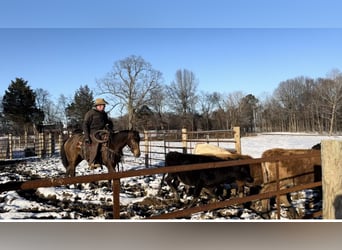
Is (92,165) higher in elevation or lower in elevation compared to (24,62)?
lower

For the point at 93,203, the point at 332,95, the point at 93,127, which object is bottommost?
the point at 93,203

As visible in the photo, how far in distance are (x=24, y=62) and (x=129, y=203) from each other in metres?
3.92

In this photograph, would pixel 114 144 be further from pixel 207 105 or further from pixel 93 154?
pixel 207 105

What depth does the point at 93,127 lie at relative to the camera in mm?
4504

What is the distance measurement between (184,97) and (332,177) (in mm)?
5272

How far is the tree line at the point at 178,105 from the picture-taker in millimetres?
6660

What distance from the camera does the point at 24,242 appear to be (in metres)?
1.96

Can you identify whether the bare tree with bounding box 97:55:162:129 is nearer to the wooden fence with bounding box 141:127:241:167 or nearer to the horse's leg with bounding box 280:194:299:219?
the wooden fence with bounding box 141:127:241:167

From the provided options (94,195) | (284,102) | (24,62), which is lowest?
(94,195)

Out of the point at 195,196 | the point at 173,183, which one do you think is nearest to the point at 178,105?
the point at 173,183

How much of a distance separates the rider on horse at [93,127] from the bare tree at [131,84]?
201cm

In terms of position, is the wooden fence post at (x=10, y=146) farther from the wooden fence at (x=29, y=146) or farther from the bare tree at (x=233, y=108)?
the bare tree at (x=233, y=108)
